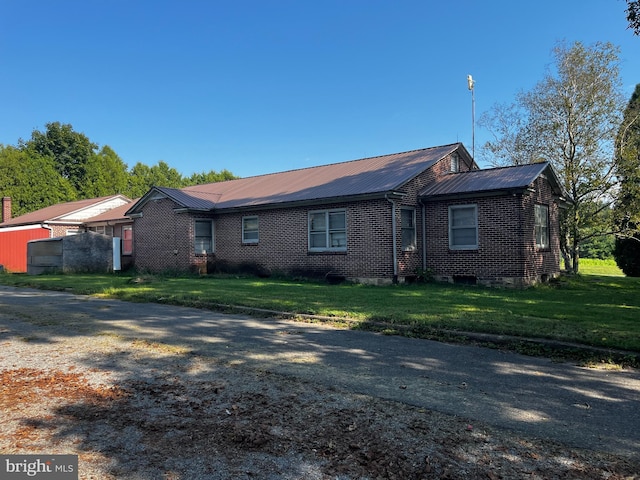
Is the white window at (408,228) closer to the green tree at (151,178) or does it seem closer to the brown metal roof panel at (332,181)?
the brown metal roof panel at (332,181)

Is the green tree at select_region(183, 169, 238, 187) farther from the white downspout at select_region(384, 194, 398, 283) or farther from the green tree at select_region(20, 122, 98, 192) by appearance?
the white downspout at select_region(384, 194, 398, 283)

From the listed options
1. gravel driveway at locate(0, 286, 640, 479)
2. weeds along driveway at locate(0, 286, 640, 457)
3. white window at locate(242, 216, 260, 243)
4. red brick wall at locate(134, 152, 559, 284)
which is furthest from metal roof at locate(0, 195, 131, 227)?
gravel driveway at locate(0, 286, 640, 479)

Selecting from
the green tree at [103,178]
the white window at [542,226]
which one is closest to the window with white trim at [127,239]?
the white window at [542,226]

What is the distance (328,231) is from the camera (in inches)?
688

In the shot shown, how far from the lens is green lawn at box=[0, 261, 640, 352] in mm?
7484

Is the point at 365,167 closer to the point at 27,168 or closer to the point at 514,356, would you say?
the point at 514,356

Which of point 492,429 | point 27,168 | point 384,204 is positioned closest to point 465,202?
point 384,204

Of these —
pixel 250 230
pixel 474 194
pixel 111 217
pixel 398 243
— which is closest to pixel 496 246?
pixel 474 194

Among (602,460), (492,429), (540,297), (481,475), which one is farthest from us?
(540,297)

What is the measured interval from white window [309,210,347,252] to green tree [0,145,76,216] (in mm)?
38422

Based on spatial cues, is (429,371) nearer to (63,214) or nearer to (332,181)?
(332,181)

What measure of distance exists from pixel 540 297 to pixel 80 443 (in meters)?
11.5

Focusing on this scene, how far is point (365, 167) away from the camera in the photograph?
20359 millimetres

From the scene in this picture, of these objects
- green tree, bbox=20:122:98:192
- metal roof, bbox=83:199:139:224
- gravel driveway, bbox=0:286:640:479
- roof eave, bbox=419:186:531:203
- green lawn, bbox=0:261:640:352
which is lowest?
gravel driveway, bbox=0:286:640:479
